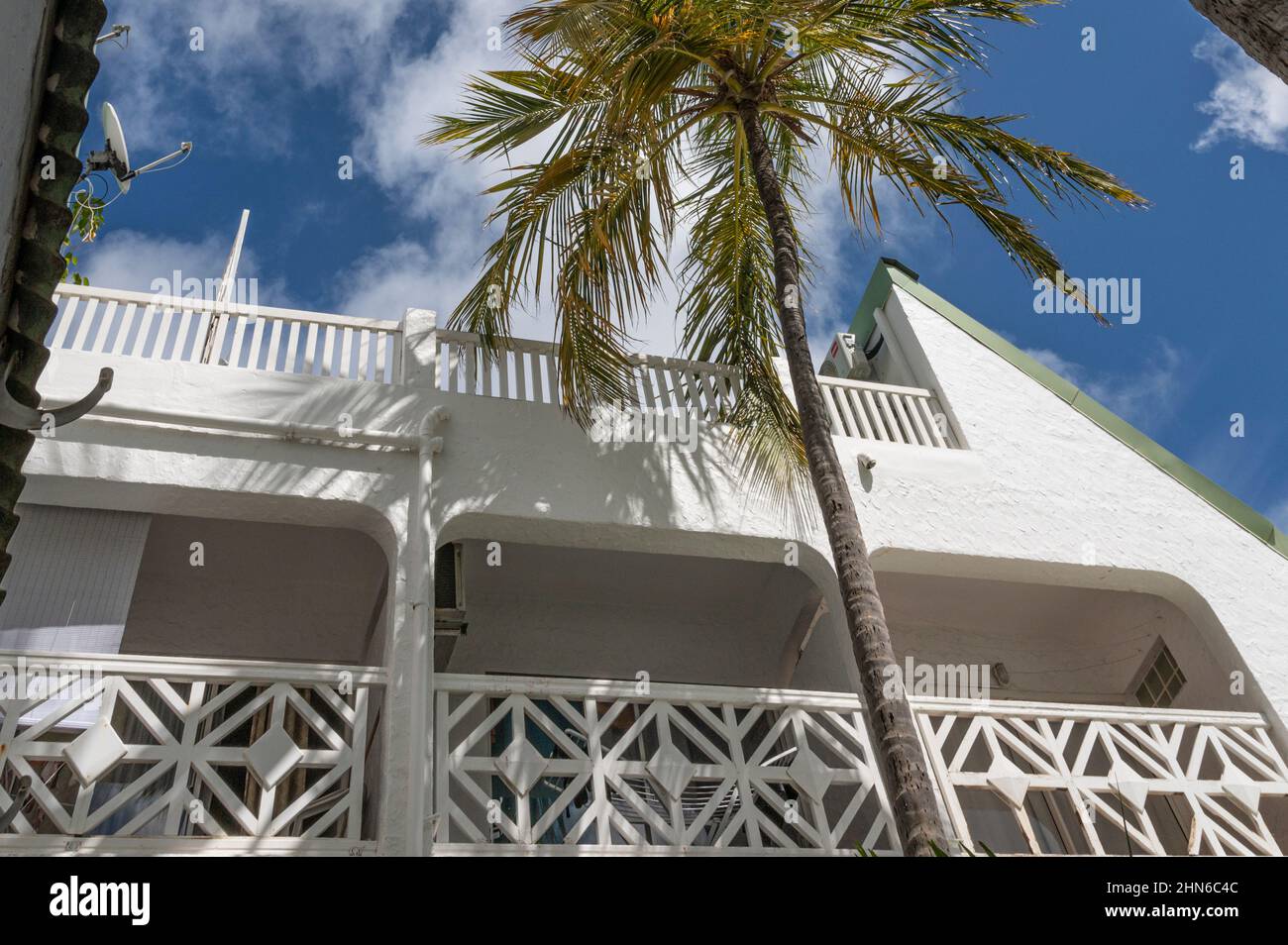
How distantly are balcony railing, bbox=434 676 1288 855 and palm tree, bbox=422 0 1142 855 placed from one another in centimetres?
158

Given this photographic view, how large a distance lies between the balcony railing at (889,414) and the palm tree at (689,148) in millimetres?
849

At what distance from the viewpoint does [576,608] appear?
8852 millimetres

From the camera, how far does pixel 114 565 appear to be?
6262mm

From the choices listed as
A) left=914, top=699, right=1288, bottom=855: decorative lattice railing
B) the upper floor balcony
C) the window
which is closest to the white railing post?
the upper floor balcony

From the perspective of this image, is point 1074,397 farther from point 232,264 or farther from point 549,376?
point 232,264

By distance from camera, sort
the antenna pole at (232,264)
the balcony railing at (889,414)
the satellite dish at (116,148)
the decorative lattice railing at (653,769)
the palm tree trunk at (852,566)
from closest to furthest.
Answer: the palm tree trunk at (852,566) → the decorative lattice railing at (653,769) → the satellite dish at (116,148) → the balcony railing at (889,414) → the antenna pole at (232,264)

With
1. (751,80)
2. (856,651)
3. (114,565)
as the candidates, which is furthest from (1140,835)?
(114,565)

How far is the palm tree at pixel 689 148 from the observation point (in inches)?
244

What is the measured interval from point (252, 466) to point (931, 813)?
13.7 feet

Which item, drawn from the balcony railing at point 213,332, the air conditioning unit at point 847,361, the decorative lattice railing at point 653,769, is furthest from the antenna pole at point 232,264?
the air conditioning unit at point 847,361

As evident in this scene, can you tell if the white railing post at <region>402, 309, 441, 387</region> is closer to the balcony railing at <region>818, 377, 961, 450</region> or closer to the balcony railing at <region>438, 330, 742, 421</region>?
the balcony railing at <region>438, 330, 742, 421</region>

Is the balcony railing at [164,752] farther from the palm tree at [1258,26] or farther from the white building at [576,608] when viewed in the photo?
the palm tree at [1258,26]
